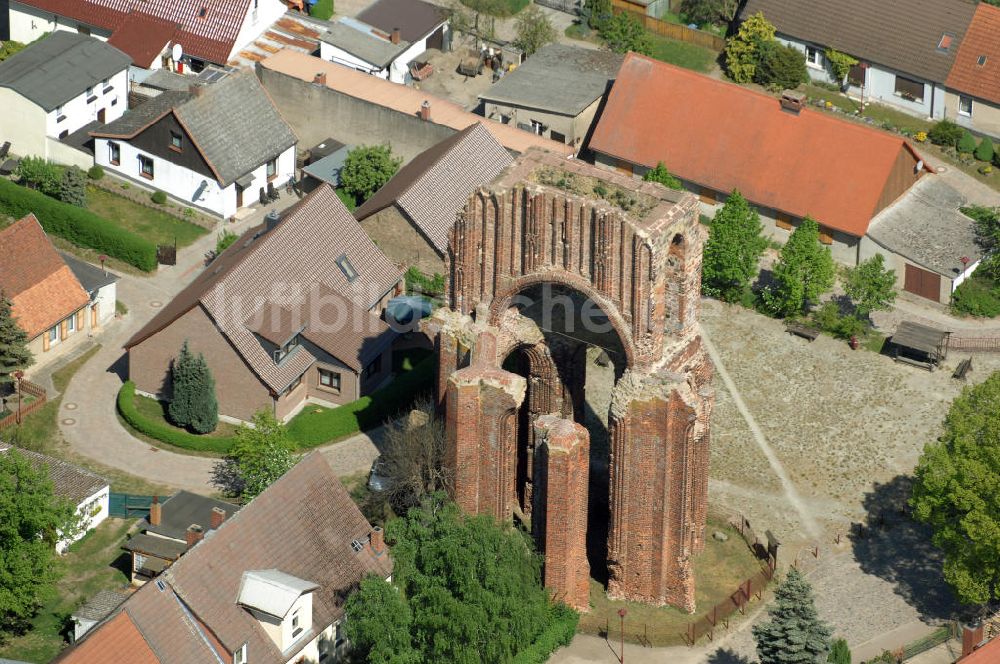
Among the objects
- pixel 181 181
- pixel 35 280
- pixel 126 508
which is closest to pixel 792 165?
pixel 181 181

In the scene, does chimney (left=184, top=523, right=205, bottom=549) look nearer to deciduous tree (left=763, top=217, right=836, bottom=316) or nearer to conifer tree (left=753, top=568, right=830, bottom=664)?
conifer tree (left=753, top=568, right=830, bottom=664)

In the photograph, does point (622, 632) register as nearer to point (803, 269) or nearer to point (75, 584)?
point (75, 584)

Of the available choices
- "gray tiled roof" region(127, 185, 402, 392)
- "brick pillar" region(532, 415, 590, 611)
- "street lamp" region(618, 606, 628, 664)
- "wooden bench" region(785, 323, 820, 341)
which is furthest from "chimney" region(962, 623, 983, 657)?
"gray tiled roof" region(127, 185, 402, 392)

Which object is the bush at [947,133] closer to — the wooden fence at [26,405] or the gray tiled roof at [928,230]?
the gray tiled roof at [928,230]

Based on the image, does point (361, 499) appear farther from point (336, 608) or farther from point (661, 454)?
point (661, 454)

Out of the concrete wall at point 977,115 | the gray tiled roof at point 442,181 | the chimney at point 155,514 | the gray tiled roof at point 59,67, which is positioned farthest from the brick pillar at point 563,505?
the concrete wall at point 977,115

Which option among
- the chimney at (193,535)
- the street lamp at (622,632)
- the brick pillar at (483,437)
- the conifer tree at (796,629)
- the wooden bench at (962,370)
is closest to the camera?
the conifer tree at (796,629)

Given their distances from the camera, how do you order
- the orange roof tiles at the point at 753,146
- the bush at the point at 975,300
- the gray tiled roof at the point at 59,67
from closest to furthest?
the bush at the point at 975,300 → the orange roof tiles at the point at 753,146 → the gray tiled roof at the point at 59,67
